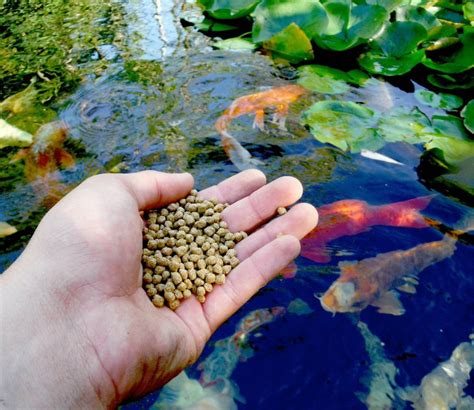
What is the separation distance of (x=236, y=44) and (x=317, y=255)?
223 centimetres

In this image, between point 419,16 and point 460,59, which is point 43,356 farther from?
point 419,16

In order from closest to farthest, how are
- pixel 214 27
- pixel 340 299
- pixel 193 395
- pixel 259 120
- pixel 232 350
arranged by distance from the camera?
pixel 193 395 → pixel 232 350 → pixel 340 299 → pixel 259 120 → pixel 214 27

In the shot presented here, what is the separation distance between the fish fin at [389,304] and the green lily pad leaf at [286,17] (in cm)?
224

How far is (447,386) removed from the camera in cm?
166

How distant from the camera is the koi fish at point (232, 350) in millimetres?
1677

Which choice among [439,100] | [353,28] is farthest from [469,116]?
[353,28]

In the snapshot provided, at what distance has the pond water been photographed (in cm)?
170

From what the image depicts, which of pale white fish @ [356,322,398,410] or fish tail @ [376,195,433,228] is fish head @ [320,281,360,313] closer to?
pale white fish @ [356,322,398,410]

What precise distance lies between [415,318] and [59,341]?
1318 mm

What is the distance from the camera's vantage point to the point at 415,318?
1.88m

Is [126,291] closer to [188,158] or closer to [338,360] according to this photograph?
[338,360]

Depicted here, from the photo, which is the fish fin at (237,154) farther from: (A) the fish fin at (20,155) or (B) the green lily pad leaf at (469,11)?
(B) the green lily pad leaf at (469,11)

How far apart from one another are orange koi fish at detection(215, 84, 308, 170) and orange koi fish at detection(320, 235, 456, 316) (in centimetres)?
93

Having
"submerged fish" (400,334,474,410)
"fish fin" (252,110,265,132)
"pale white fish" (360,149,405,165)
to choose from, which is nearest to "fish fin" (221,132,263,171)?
"fish fin" (252,110,265,132)
